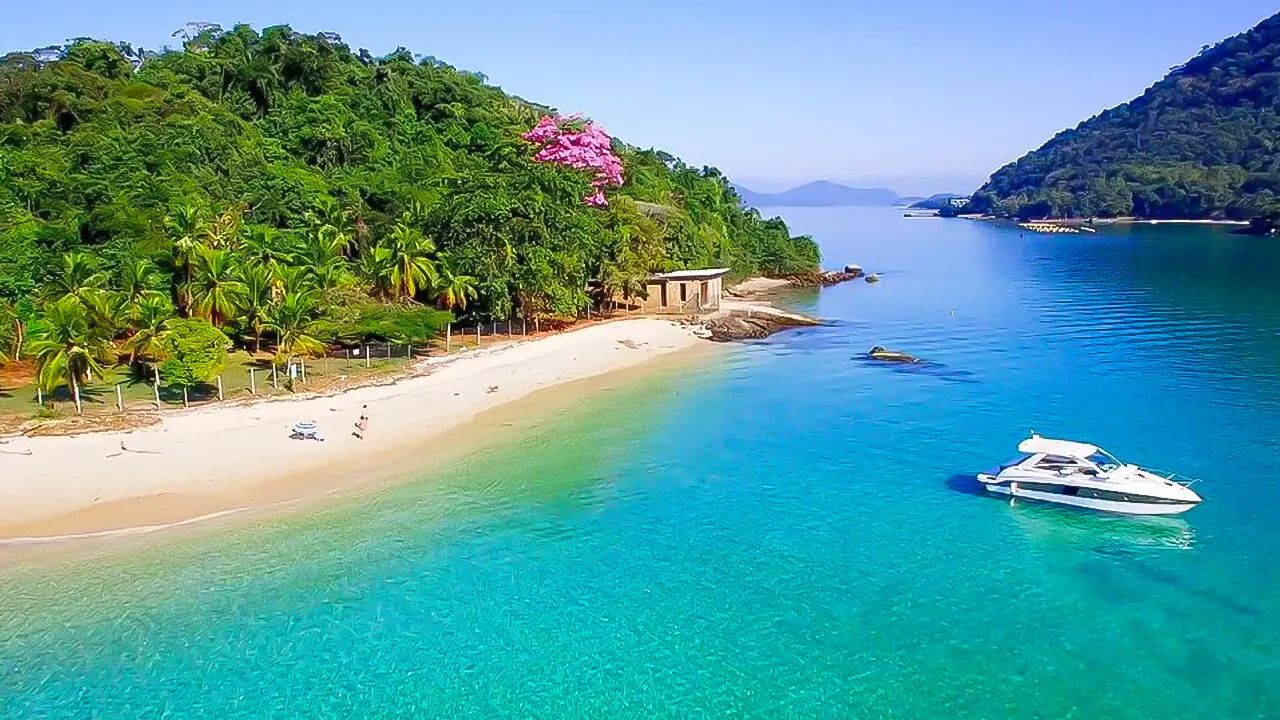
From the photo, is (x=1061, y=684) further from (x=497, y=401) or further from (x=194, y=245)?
(x=194, y=245)

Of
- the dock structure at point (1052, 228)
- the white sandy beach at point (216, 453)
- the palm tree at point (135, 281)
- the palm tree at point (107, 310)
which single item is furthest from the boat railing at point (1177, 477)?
the dock structure at point (1052, 228)

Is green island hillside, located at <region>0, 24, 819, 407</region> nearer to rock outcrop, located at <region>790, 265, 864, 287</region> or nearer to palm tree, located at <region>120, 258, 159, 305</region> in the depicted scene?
palm tree, located at <region>120, 258, 159, 305</region>

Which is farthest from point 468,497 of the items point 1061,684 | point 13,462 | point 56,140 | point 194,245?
point 56,140

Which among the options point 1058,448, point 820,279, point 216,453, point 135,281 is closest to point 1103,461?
point 1058,448

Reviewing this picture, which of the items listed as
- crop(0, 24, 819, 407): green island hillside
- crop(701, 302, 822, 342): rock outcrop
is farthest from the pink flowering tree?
crop(701, 302, 822, 342): rock outcrop

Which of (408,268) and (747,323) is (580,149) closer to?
(747,323)

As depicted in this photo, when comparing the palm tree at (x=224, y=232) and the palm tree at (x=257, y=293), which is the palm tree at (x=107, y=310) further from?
the palm tree at (x=224, y=232)
